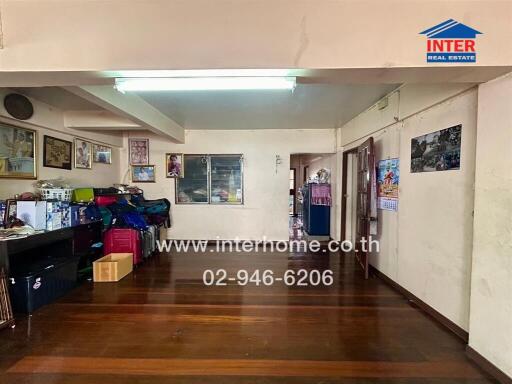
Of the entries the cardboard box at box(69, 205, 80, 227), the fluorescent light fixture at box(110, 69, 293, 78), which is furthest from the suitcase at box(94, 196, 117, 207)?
the fluorescent light fixture at box(110, 69, 293, 78)

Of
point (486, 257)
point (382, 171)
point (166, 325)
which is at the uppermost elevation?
point (382, 171)

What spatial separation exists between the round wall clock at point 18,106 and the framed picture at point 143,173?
7.44 feet

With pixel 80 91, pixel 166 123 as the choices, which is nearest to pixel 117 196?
pixel 166 123

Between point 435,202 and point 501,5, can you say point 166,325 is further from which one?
point 501,5

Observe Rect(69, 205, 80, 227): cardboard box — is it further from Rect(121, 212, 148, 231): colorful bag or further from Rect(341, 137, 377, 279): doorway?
Rect(341, 137, 377, 279): doorway

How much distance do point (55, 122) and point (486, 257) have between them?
16.7ft

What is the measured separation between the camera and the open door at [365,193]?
3363 millimetres

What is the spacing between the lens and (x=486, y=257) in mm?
1726

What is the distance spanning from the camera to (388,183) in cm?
329

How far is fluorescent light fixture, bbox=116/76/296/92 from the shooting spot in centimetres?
178

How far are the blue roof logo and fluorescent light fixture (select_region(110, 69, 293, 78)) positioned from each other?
89 centimetres

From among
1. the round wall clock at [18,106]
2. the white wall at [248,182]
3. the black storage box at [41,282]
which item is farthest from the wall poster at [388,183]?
the round wall clock at [18,106]

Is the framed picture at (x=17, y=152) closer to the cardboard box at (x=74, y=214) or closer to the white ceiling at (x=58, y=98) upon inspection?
the white ceiling at (x=58, y=98)

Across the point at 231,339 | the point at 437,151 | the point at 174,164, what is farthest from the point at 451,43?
the point at 174,164
